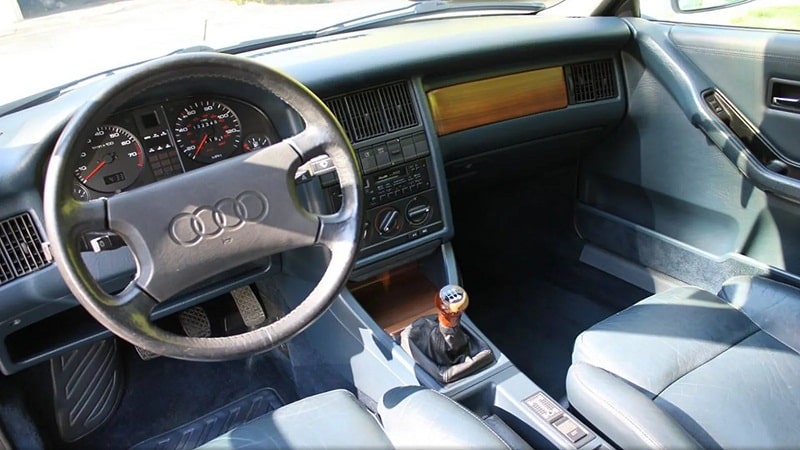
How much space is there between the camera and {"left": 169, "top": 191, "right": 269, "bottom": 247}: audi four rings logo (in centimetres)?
116

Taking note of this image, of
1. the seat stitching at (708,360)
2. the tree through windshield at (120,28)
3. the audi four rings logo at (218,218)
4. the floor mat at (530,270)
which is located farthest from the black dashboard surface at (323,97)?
the seat stitching at (708,360)

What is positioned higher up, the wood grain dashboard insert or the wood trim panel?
the wood grain dashboard insert

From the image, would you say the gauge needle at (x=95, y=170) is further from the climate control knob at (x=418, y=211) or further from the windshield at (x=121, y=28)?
the climate control knob at (x=418, y=211)

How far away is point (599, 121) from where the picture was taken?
2344 millimetres

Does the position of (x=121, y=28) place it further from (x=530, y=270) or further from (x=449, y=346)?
(x=530, y=270)

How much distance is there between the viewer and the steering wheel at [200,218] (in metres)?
1.05

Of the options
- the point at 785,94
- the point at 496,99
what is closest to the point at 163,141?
the point at 496,99

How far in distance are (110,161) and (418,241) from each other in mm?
889

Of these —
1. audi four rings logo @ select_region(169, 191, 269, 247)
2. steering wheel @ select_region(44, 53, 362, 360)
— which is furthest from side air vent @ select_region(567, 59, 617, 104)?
audi four rings logo @ select_region(169, 191, 269, 247)

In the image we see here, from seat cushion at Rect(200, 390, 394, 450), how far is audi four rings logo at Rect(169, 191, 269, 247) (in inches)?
16.2

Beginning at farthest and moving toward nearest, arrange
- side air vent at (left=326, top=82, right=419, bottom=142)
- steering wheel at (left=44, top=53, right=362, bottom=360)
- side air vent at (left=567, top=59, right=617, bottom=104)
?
side air vent at (left=567, top=59, right=617, bottom=104), side air vent at (left=326, top=82, right=419, bottom=142), steering wheel at (left=44, top=53, right=362, bottom=360)

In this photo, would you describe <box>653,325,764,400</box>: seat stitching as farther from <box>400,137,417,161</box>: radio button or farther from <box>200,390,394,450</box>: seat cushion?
<box>400,137,417,161</box>: radio button

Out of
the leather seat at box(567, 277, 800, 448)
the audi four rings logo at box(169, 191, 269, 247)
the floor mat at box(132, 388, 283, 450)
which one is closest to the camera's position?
the audi four rings logo at box(169, 191, 269, 247)

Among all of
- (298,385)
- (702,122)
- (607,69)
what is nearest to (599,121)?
(607,69)
